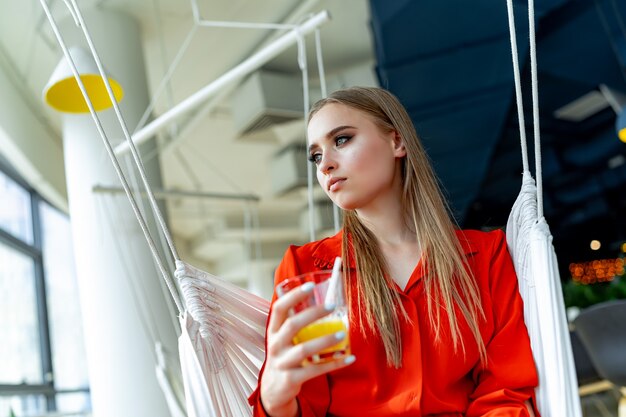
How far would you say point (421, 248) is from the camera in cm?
139

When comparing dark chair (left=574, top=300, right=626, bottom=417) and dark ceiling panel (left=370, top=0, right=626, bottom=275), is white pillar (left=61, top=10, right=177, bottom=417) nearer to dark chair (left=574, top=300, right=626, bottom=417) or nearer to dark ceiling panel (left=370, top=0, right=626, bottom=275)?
dark ceiling panel (left=370, top=0, right=626, bottom=275)

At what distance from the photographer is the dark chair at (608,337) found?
3.53m

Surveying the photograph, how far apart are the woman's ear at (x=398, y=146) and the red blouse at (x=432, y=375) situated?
25 cm

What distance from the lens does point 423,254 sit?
138 cm

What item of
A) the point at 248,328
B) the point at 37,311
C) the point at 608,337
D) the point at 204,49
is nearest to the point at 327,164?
the point at 248,328

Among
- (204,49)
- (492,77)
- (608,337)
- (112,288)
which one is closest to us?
(608,337)

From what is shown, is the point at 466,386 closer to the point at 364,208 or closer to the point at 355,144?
the point at 364,208

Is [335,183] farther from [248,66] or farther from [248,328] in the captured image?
[248,66]

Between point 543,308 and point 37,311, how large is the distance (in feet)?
22.7

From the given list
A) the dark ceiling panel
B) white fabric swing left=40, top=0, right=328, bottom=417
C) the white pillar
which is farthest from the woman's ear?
the white pillar

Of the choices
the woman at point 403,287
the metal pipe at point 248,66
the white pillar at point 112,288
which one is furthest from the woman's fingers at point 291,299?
the white pillar at point 112,288

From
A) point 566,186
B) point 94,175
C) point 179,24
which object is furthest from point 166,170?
point 566,186

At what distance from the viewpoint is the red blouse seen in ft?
4.13

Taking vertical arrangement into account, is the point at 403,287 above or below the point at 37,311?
below
